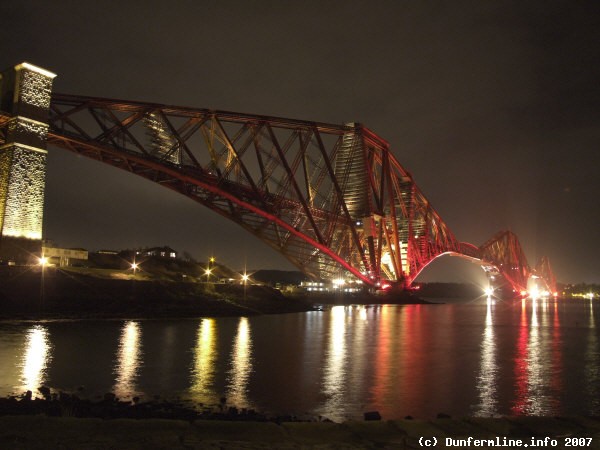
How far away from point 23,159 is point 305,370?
1936 cm

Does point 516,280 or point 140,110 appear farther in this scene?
point 516,280

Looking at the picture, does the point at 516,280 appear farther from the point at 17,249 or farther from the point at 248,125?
the point at 17,249

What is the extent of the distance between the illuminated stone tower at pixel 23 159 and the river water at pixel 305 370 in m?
4.52

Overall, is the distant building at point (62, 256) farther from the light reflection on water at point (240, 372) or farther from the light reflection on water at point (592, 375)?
the light reflection on water at point (592, 375)

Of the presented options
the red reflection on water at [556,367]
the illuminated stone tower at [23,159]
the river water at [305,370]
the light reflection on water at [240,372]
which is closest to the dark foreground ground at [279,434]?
the river water at [305,370]

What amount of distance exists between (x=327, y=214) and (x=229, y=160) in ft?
54.4

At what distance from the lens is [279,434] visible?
6914mm

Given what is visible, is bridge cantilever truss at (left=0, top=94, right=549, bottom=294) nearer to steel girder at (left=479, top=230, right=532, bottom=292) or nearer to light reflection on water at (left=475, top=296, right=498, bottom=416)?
light reflection on water at (left=475, top=296, right=498, bottom=416)

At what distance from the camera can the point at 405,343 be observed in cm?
2759

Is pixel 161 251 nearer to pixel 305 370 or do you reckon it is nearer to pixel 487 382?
pixel 305 370

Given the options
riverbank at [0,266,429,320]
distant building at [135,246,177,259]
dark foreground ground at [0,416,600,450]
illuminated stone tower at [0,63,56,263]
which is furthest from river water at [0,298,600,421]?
distant building at [135,246,177,259]

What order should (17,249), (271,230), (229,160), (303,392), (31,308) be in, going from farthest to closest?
(271,230)
(229,160)
(31,308)
(17,249)
(303,392)

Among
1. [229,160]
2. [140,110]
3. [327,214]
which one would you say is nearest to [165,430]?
[140,110]

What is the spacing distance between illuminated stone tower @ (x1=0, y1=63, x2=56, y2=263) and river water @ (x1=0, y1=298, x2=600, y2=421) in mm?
4524
